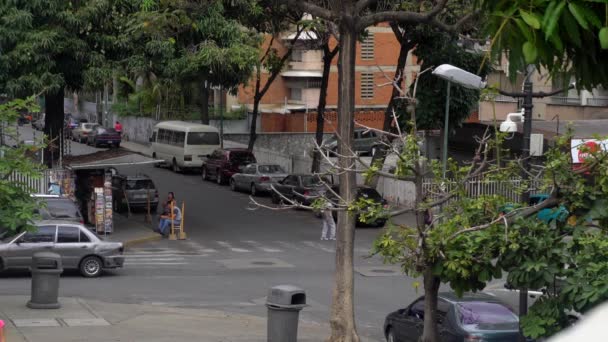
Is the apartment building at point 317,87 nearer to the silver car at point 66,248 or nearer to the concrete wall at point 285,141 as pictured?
the concrete wall at point 285,141

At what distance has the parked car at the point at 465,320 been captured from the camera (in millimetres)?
15213

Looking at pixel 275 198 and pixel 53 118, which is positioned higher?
pixel 53 118

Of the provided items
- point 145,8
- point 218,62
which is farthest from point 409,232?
point 218,62

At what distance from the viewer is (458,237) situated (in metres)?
12.0

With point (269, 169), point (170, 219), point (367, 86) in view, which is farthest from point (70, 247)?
point (367, 86)

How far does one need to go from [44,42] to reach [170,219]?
6763mm

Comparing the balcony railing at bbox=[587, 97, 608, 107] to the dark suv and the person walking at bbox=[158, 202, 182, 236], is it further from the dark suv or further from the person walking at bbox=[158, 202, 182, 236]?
the person walking at bbox=[158, 202, 182, 236]

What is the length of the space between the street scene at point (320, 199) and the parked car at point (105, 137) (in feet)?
31.8

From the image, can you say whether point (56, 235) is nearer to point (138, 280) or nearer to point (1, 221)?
point (138, 280)

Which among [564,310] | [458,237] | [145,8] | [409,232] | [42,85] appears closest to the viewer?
[564,310]

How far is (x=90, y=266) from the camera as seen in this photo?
23984 millimetres

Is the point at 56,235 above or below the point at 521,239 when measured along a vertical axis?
below

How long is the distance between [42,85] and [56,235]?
7345 millimetres

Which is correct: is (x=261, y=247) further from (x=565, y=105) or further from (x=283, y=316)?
(x=565, y=105)
